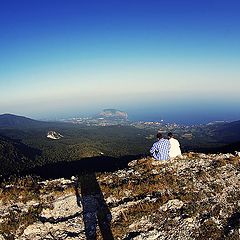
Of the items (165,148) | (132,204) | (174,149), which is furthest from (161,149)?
(132,204)

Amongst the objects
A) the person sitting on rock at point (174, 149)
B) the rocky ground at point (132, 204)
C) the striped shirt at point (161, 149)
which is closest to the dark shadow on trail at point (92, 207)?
the rocky ground at point (132, 204)

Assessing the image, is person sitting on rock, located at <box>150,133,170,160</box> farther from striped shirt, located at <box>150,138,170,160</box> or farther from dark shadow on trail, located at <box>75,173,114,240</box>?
dark shadow on trail, located at <box>75,173,114,240</box>

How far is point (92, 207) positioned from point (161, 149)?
10.3 meters

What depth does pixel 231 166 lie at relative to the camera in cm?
2720

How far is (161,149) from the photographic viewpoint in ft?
93.8

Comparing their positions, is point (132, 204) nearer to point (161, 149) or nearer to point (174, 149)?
point (161, 149)

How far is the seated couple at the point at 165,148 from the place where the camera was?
28.2m

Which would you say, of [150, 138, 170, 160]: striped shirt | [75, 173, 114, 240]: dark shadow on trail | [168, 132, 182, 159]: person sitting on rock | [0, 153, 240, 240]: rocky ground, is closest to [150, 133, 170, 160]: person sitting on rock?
[150, 138, 170, 160]: striped shirt

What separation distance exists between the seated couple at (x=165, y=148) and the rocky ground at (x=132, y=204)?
0.95m

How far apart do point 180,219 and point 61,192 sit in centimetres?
926

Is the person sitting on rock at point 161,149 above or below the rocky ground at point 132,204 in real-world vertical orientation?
above

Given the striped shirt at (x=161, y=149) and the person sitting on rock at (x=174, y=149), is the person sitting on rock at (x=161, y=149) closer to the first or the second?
the striped shirt at (x=161, y=149)

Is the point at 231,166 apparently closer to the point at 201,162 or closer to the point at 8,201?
the point at 201,162

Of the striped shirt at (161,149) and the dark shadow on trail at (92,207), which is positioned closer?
the dark shadow on trail at (92,207)
